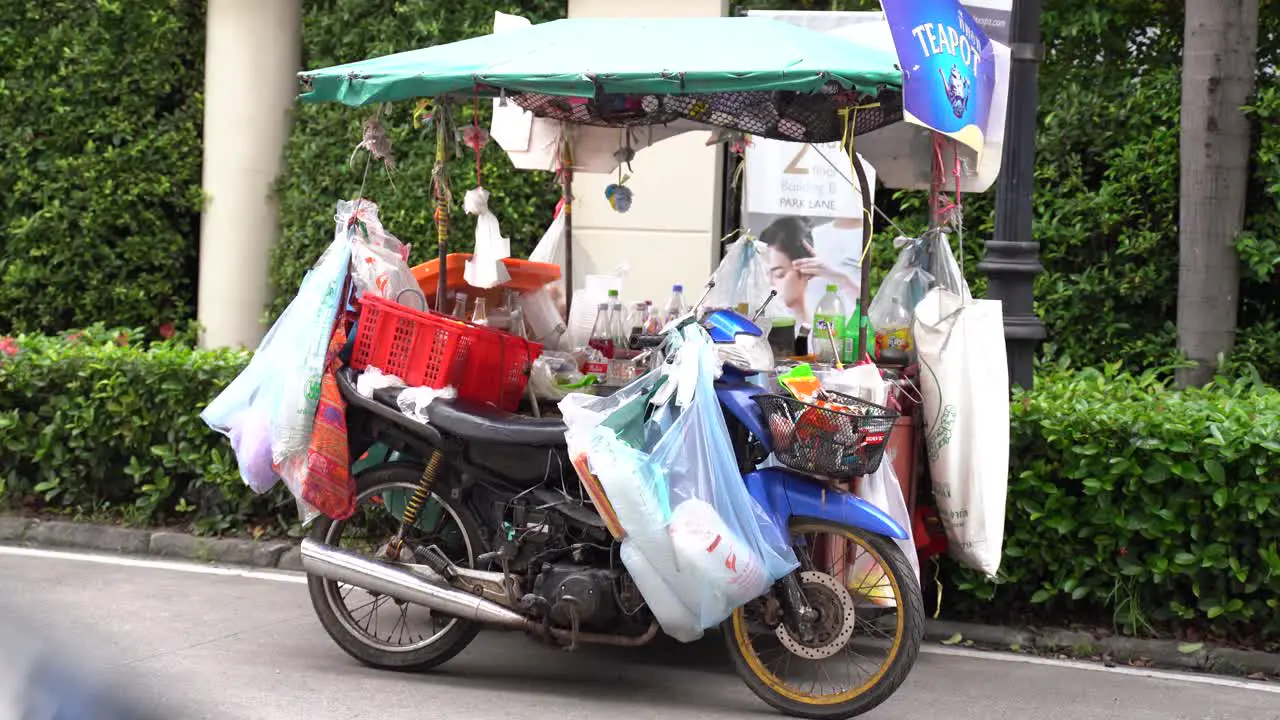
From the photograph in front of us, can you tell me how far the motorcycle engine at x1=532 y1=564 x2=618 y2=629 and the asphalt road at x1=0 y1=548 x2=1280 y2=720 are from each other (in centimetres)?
32

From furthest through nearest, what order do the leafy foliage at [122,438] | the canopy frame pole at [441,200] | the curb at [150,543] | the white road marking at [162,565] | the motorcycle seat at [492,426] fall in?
the leafy foliage at [122,438], the curb at [150,543], the white road marking at [162,565], the canopy frame pole at [441,200], the motorcycle seat at [492,426]

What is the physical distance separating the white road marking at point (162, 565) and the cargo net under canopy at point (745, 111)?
2.61 meters

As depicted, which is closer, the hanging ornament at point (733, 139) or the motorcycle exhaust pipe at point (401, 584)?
the motorcycle exhaust pipe at point (401, 584)

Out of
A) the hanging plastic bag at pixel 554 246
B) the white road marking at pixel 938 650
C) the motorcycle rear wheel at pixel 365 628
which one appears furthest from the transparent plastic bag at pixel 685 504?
the hanging plastic bag at pixel 554 246

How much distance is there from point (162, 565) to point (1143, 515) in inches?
185

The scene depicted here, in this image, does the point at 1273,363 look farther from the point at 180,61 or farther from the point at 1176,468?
the point at 180,61

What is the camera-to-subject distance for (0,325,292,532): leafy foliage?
306 inches

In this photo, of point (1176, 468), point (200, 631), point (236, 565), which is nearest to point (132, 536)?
point (236, 565)

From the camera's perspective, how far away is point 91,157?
35.9 feet

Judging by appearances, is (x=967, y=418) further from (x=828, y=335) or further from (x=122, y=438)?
(x=122, y=438)

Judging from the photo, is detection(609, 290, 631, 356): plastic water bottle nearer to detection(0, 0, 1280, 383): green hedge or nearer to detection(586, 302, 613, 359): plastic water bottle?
detection(586, 302, 613, 359): plastic water bottle

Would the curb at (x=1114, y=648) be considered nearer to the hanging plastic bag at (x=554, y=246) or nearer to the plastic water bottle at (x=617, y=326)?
the plastic water bottle at (x=617, y=326)

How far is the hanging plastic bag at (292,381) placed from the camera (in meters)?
5.75

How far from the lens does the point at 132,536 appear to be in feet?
25.6
